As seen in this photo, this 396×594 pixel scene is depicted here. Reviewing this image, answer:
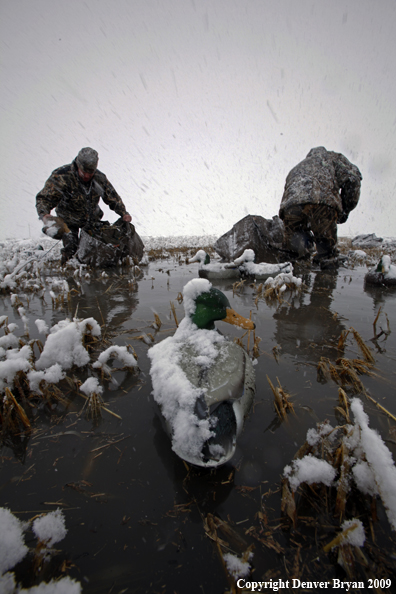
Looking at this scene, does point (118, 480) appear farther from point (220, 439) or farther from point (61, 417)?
point (61, 417)

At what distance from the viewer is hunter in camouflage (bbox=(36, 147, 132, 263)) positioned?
6648 mm

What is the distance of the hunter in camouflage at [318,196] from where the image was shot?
621cm

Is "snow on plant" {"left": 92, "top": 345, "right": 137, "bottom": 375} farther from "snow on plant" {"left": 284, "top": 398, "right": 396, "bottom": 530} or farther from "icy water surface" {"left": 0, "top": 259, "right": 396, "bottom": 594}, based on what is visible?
"snow on plant" {"left": 284, "top": 398, "right": 396, "bottom": 530}

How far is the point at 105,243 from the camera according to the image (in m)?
7.59

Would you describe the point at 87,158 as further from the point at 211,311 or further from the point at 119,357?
the point at 211,311

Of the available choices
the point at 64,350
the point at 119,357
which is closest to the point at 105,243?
the point at 64,350

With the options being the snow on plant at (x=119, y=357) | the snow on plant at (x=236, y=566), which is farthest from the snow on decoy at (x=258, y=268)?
the snow on plant at (x=236, y=566)

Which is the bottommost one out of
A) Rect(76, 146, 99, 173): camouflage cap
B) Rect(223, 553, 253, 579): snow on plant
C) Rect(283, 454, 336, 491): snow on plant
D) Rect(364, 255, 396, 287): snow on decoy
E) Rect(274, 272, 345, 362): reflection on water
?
Rect(223, 553, 253, 579): snow on plant

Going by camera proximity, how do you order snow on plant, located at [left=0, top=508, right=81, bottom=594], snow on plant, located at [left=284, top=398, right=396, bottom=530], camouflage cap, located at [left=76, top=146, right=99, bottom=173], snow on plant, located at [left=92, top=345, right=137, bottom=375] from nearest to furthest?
snow on plant, located at [left=0, top=508, right=81, bottom=594]
snow on plant, located at [left=284, top=398, right=396, bottom=530]
snow on plant, located at [left=92, top=345, right=137, bottom=375]
camouflage cap, located at [left=76, top=146, right=99, bottom=173]

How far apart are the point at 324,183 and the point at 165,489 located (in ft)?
23.7

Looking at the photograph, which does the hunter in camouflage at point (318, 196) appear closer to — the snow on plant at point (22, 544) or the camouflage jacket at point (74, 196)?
the camouflage jacket at point (74, 196)

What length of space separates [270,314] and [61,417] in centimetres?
280

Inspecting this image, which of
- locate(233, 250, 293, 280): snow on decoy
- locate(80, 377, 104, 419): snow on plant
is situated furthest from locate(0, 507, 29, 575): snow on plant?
locate(233, 250, 293, 280): snow on decoy

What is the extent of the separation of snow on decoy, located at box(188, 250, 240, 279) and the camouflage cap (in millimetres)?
3972
